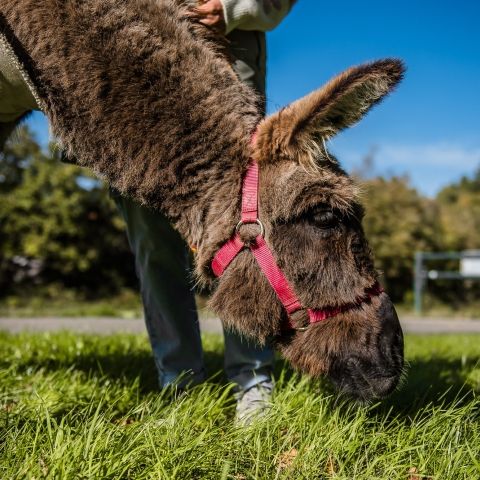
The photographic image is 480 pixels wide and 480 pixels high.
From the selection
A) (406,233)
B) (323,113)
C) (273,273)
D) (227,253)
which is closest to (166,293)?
(227,253)

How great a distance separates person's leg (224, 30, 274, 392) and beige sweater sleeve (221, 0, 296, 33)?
101 millimetres

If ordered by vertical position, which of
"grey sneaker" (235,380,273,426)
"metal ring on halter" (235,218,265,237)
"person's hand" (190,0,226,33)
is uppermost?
"person's hand" (190,0,226,33)

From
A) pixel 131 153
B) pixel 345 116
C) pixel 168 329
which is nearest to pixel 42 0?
pixel 131 153

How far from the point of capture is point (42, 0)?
2.58 m

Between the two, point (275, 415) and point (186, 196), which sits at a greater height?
point (186, 196)

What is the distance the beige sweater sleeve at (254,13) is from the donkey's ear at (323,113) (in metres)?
0.68

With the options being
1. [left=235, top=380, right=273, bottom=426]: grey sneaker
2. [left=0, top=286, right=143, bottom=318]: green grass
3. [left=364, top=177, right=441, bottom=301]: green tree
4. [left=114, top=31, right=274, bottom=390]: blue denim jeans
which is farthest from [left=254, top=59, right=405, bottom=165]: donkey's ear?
[left=364, top=177, right=441, bottom=301]: green tree

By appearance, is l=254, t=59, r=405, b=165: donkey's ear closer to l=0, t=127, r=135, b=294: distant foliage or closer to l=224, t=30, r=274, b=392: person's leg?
l=224, t=30, r=274, b=392: person's leg

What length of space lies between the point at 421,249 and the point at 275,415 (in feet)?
54.5

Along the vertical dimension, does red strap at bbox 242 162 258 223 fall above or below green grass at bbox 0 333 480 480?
above

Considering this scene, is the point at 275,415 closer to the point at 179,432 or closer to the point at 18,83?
the point at 179,432

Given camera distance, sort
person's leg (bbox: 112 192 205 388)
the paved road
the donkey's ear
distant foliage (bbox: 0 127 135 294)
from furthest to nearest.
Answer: distant foliage (bbox: 0 127 135 294)
the paved road
person's leg (bbox: 112 192 205 388)
the donkey's ear

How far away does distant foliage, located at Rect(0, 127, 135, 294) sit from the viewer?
13125 millimetres

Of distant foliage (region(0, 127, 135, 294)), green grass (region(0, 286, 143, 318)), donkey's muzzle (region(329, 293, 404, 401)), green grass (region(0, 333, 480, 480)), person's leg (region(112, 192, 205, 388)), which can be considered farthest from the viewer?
distant foliage (region(0, 127, 135, 294))
